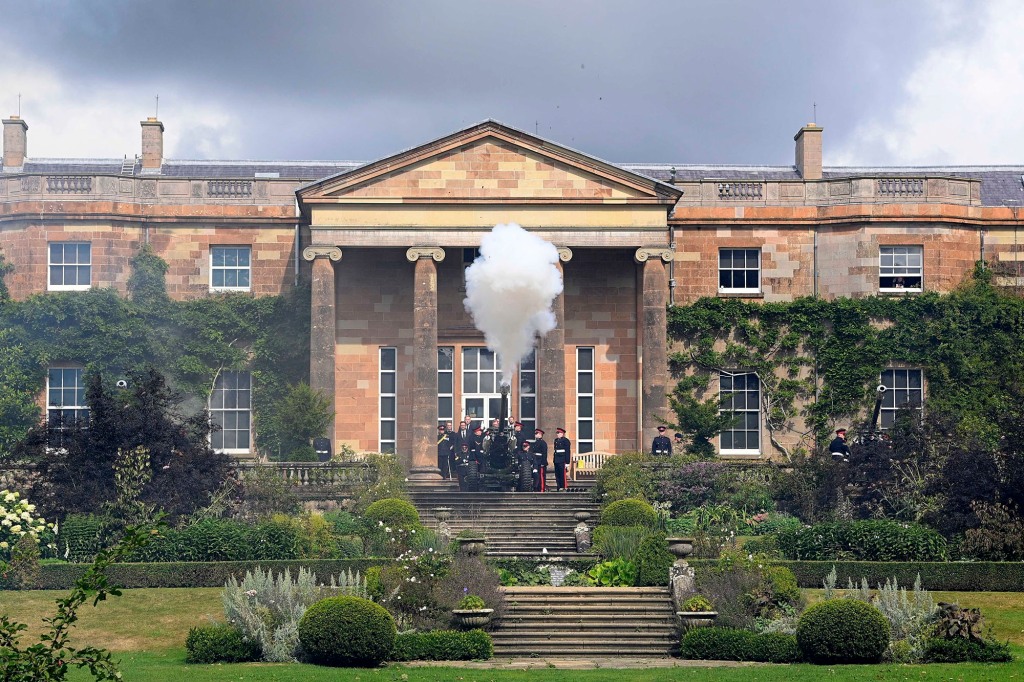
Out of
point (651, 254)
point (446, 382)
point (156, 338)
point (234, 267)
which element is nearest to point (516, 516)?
point (446, 382)

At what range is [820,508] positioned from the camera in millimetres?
35500

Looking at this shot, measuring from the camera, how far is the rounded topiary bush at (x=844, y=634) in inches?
928

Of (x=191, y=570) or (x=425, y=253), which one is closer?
(x=191, y=570)

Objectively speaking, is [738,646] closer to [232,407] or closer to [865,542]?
[865,542]

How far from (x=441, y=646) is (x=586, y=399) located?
20113 mm

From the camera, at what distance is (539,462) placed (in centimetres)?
3803

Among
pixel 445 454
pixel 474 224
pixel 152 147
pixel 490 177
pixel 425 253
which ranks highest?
pixel 152 147

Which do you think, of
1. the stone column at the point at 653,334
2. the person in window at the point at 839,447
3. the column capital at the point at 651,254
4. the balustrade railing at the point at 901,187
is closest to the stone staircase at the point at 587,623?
the person in window at the point at 839,447

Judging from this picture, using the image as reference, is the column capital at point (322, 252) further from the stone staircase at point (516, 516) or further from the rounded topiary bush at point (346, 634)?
the rounded topiary bush at point (346, 634)

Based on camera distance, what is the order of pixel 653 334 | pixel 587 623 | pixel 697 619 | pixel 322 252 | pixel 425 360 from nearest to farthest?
pixel 697 619 < pixel 587 623 < pixel 425 360 < pixel 322 252 < pixel 653 334

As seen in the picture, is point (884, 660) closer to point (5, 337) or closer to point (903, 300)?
point (903, 300)

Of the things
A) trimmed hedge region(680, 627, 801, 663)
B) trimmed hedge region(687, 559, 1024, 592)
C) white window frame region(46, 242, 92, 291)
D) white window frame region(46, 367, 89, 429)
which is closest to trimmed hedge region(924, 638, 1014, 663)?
trimmed hedge region(680, 627, 801, 663)

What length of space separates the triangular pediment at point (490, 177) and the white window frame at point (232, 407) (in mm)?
6446

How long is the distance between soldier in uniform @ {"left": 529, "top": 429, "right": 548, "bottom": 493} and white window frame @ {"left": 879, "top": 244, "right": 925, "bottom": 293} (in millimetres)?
12453
